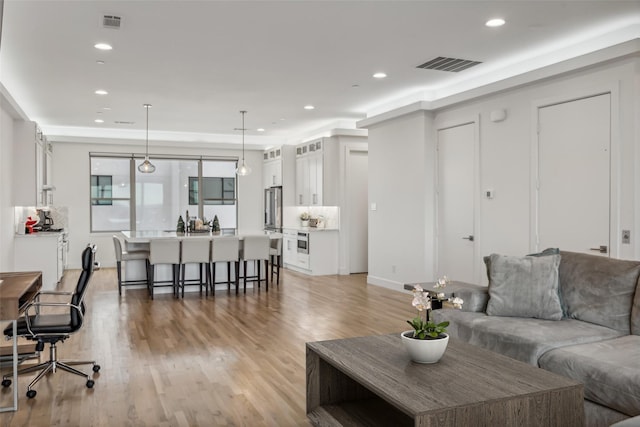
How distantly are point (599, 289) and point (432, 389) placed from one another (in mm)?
1915

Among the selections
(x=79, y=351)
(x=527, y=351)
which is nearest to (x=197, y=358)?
(x=79, y=351)

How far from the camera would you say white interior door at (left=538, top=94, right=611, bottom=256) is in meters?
4.79

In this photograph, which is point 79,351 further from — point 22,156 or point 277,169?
point 277,169

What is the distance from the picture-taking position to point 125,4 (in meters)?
4.02

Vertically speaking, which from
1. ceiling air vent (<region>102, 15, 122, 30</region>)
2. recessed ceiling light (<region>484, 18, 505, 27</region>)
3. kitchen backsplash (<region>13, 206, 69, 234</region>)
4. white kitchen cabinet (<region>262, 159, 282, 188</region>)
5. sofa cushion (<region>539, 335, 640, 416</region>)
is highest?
recessed ceiling light (<region>484, 18, 505, 27</region>)

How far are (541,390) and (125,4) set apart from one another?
400cm

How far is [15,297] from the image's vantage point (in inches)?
123

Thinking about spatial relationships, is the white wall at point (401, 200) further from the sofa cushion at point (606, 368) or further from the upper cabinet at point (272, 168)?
the sofa cushion at point (606, 368)

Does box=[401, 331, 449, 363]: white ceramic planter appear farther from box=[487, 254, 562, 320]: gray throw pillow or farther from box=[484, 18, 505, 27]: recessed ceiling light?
box=[484, 18, 505, 27]: recessed ceiling light

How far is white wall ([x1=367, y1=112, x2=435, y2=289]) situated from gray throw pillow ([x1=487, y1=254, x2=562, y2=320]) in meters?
3.23

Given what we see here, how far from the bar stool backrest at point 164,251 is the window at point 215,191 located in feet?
15.4

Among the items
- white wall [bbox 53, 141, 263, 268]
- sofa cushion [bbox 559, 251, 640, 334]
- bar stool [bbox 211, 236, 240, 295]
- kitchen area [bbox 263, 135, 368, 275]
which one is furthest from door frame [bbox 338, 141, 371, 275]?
sofa cushion [bbox 559, 251, 640, 334]

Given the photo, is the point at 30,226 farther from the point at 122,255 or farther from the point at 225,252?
the point at 225,252

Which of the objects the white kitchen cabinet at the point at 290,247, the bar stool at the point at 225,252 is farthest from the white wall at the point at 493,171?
the bar stool at the point at 225,252
